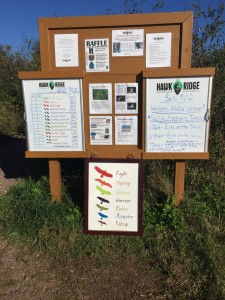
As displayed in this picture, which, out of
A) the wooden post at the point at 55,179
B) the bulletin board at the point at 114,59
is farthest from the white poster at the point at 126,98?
the wooden post at the point at 55,179

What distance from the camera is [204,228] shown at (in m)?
3.12

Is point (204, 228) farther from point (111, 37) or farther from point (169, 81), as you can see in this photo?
point (111, 37)

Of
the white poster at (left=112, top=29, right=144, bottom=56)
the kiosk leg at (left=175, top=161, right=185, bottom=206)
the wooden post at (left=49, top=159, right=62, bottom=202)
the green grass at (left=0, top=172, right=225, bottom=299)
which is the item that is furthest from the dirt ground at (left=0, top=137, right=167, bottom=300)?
the white poster at (left=112, top=29, right=144, bottom=56)

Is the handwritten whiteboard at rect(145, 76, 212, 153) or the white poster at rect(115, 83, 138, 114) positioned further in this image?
the white poster at rect(115, 83, 138, 114)

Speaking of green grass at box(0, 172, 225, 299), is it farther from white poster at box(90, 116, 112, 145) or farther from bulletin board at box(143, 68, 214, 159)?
white poster at box(90, 116, 112, 145)

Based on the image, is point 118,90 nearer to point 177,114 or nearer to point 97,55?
point 97,55

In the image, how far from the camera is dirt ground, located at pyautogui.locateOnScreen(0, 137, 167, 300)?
2.57 meters

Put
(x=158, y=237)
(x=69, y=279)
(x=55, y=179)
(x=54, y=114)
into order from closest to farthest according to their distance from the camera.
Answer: (x=69, y=279)
(x=158, y=237)
(x=54, y=114)
(x=55, y=179)

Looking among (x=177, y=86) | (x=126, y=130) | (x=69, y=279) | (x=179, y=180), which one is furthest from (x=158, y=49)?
(x=69, y=279)

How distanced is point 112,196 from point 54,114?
3.80ft

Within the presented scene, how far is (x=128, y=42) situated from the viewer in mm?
3176

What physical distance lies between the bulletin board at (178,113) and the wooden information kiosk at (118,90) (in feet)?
0.03

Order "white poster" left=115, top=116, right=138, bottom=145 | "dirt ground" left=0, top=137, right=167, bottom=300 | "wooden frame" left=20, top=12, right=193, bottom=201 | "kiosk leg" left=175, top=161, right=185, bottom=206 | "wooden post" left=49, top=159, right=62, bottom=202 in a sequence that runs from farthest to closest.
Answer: "wooden post" left=49, top=159, right=62, bottom=202
"kiosk leg" left=175, top=161, right=185, bottom=206
"white poster" left=115, top=116, right=138, bottom=145
"wooden frame" left=20, top=12, right=193, bottom=201
"dirt ground" left=0, top=137, right=167, bottom=300

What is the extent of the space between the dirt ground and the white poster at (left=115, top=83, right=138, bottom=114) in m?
1.63
